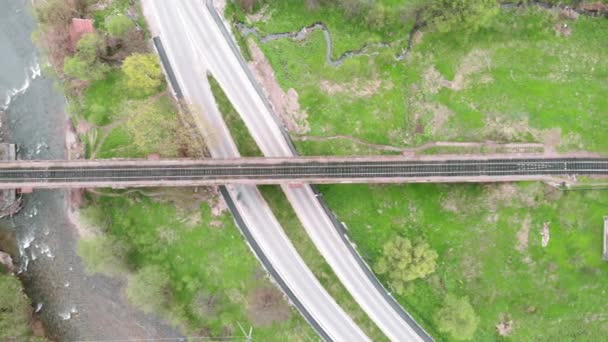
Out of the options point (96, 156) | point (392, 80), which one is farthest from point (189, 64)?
point (392, 80)

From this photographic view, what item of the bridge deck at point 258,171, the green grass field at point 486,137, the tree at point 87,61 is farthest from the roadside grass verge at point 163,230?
the green grass field at point 486,137

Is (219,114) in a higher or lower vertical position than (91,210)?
higher

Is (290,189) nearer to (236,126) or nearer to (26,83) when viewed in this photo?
(236,126)

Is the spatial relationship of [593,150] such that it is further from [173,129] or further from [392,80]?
[173,129]

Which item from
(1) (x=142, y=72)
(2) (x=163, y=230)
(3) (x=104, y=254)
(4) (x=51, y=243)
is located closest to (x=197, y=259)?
(2) (x=163, y=230)

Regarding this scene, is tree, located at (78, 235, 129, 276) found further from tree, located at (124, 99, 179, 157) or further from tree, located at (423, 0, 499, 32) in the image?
tree, located at (423, 0, 499, 32)
